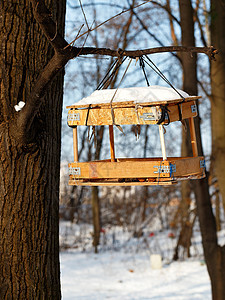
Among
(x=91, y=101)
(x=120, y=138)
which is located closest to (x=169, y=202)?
(x=120, y=138)

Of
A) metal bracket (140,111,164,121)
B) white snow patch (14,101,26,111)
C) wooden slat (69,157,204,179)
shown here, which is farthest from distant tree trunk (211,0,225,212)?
white snow patch (14,101,26,111)

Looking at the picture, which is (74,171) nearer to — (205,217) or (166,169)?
(166,169)

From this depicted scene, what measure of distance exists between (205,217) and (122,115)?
2460 mm

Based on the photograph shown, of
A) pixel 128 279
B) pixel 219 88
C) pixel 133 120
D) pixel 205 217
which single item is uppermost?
pixel 219 88

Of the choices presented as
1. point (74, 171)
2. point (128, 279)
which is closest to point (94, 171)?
point (74, 171)

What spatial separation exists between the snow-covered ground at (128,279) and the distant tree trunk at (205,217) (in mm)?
1486

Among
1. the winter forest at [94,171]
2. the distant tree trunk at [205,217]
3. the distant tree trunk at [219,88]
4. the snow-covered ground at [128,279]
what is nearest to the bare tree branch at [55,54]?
the winter forest at [94,171]

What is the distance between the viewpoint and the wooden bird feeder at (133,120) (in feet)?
7.14

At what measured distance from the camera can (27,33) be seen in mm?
2223

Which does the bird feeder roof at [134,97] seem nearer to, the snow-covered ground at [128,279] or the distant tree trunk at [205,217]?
the distant tree trunk at [205,217]

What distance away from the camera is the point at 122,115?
2.29 metres

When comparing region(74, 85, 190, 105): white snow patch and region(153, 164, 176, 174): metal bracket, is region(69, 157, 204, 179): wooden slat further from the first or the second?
region(74, 85, 190, 105): white snow patch

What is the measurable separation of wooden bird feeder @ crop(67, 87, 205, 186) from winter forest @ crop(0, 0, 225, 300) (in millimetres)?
44

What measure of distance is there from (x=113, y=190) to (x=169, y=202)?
164cm
